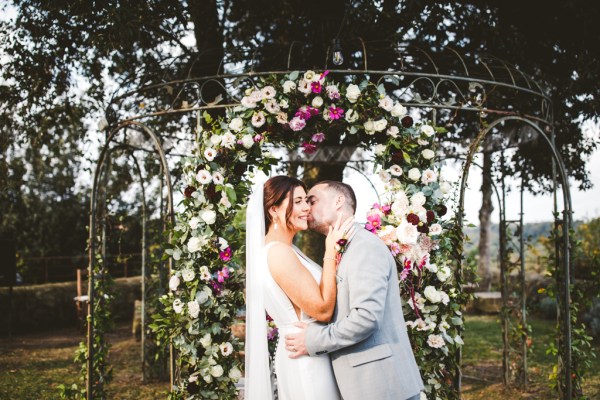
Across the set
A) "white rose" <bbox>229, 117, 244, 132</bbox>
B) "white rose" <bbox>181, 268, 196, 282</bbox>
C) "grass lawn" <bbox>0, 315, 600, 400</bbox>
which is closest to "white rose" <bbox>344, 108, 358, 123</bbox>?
"white rose" <bbox>229, 117, 244, 132</bbox>

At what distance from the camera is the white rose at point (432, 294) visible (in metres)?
4.01

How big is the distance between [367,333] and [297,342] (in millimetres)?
476

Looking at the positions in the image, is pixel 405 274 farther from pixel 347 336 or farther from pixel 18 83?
pixel 18 83

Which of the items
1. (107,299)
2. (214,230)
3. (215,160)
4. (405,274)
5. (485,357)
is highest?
(215,160)

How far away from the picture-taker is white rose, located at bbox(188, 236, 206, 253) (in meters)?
3.96

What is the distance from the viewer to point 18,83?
7.33 meters

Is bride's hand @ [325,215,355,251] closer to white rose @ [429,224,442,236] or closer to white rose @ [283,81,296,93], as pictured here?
white rose @ [429,224,442,236]

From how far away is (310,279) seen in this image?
2961 millimetres

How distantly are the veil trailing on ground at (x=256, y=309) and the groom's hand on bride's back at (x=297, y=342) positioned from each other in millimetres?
315

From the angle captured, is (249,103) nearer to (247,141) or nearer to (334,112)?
(247,141)

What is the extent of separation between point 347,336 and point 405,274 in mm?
1506

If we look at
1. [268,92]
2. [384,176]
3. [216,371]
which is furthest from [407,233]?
[216,371]

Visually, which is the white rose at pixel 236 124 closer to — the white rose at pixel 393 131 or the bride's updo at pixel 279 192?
the bride's updo at pixel 279 192

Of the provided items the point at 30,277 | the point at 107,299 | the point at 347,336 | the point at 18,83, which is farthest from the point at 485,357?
the point at 30,277
